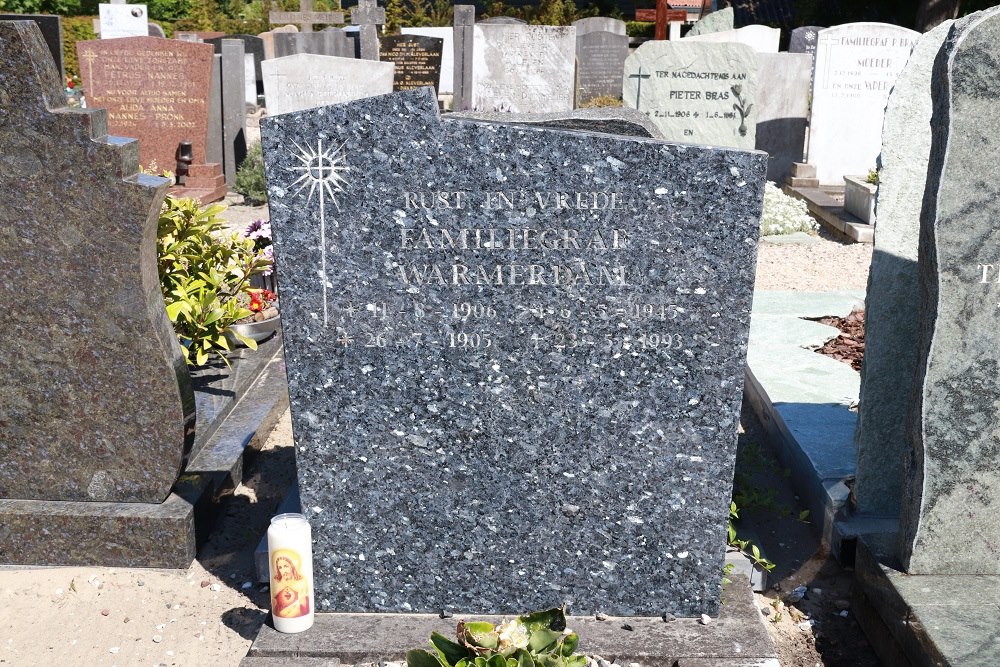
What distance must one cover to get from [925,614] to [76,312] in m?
2.89

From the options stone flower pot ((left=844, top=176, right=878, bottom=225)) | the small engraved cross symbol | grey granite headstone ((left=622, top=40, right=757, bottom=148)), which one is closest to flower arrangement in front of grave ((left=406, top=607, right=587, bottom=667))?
grey granite headstone ((left=622, top=40, right=757, bottom=148))

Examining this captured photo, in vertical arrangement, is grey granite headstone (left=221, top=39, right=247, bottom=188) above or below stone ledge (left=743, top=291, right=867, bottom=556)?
above

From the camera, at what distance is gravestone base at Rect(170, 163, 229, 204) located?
1090 cm

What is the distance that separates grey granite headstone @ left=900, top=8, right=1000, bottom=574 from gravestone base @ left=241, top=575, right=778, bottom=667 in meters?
0.59

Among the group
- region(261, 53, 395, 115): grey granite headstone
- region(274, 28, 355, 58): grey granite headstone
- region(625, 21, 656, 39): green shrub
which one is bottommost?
region(261, 53, 395, 115): grey granite headstone

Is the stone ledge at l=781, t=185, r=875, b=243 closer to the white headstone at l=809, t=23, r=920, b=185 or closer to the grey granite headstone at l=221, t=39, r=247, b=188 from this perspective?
the white headstone at l=809, t=23, r=920, b=185

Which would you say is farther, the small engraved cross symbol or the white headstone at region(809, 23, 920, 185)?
the white headstone at region(809, 23, 920, 185)

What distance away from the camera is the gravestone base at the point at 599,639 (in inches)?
114

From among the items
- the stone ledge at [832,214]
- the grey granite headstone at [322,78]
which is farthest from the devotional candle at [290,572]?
the grey granite headstone at [322,78]

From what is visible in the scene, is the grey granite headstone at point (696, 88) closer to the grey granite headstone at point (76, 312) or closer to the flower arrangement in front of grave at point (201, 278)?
the flower arrangement in front of grave at point (201, 278)

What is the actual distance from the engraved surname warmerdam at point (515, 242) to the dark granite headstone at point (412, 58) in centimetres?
1090

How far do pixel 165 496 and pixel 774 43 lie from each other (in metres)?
13.3

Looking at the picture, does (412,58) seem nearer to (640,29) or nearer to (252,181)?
(252,181)

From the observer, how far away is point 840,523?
352 cm
